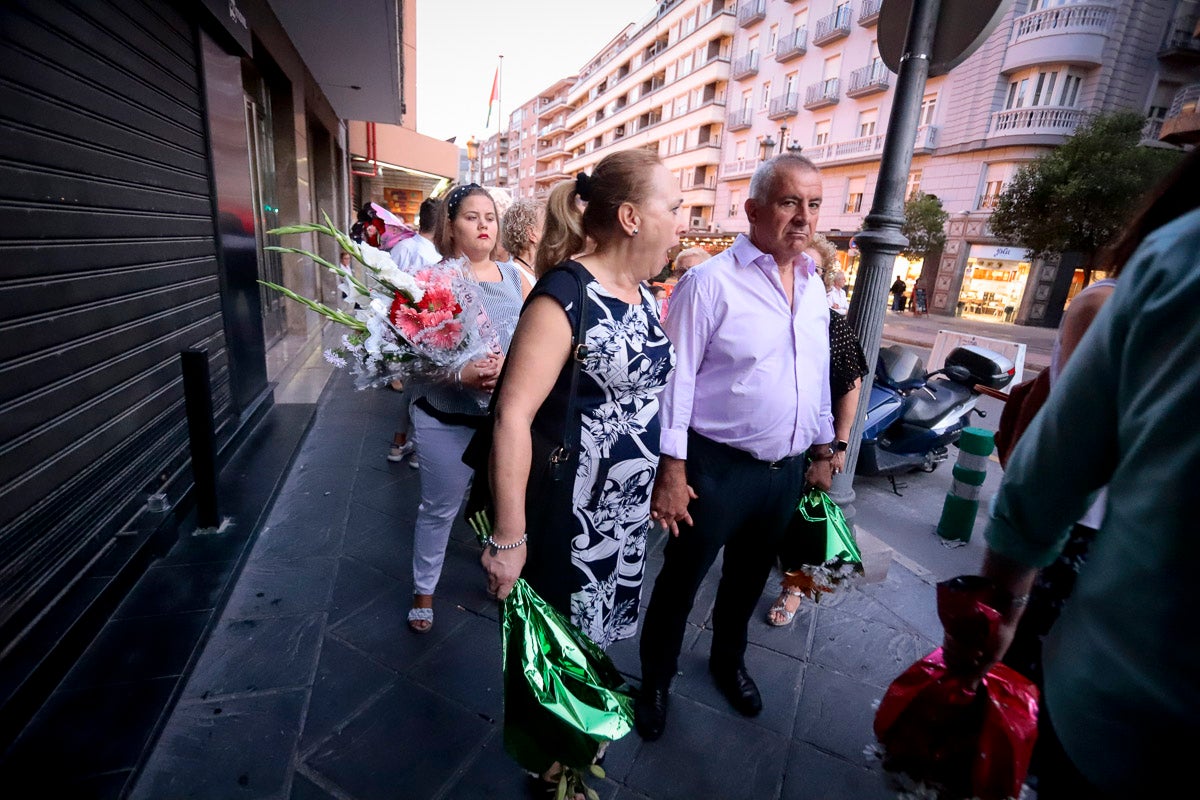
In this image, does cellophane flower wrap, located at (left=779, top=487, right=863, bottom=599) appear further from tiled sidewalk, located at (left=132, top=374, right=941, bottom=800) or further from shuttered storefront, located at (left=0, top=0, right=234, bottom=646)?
shuttered storefront, located at (left=0, top=0, right=234, bottom=646)

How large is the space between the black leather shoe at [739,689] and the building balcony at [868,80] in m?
30.0

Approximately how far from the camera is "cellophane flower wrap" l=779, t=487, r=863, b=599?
7.41 ft

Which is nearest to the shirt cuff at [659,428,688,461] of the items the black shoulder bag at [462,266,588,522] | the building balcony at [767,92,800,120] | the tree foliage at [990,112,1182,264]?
the black shoulder bag at [462,266,588,522]

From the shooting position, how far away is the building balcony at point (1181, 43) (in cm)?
2070

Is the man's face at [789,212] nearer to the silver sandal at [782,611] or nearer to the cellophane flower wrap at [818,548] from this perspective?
the cellophane flower wrap at [818,548]

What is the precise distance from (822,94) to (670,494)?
33556 mm

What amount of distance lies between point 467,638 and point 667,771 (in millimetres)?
1074

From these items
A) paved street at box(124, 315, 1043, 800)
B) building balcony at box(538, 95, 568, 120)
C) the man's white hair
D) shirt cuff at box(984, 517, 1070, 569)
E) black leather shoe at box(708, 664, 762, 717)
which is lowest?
paved street at box(124, 315, 1043, 800)

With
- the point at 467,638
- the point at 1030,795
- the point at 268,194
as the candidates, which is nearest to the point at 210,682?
the point at 467,638

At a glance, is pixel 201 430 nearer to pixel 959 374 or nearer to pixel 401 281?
pixel 401 281

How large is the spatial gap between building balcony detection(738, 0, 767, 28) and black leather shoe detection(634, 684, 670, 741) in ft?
131

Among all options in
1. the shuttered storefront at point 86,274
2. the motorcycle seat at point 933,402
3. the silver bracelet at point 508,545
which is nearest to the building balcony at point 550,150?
the motorcycle seat at point 933,402

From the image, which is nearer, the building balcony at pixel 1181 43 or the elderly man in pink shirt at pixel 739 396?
the elderly man in pink shirt at pixel 739 396

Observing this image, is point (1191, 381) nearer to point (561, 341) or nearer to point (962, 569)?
point (561, 341)
